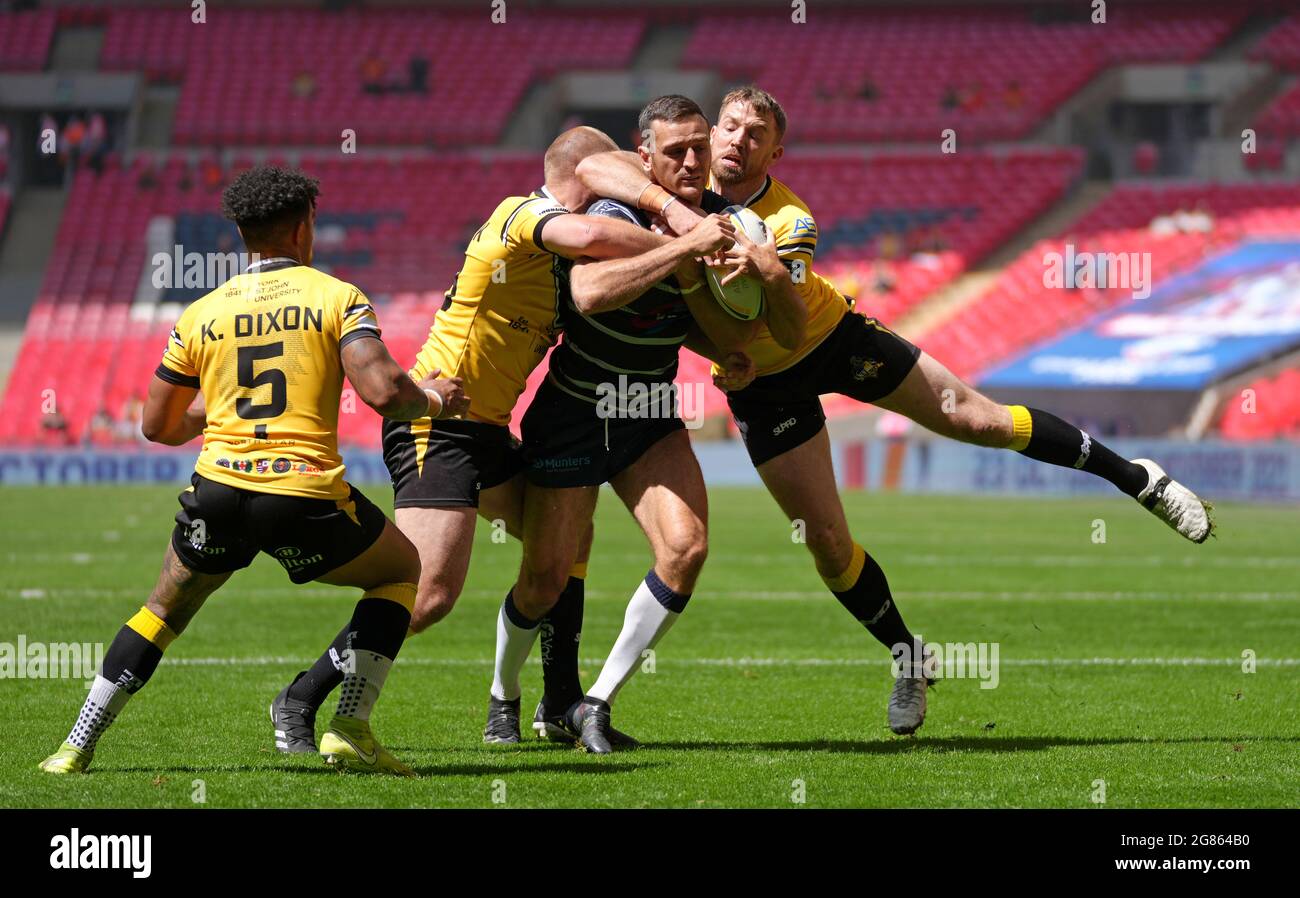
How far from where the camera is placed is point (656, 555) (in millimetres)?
6539

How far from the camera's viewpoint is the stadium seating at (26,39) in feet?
138

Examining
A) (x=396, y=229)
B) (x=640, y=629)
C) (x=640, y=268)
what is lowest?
(x=640, y=629)

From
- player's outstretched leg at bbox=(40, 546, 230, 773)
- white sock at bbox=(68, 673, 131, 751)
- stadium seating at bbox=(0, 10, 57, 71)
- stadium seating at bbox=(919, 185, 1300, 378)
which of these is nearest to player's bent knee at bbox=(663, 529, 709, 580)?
player's outstretched leg at bbox=(40, 546, 230, 773)

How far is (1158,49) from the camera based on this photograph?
41.8 metres

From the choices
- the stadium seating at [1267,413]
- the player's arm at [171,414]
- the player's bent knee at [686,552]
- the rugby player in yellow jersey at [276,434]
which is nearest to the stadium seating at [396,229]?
the stadium seating at [1267,413]

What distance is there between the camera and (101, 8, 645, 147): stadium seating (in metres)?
42.0

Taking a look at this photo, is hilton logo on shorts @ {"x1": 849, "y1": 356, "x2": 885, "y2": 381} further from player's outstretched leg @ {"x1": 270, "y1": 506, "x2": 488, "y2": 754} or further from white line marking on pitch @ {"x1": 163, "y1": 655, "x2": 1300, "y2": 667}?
white line marking on pitch @ {"x1": 163, "y1": 655, "x2": 1300, "y2": 667}

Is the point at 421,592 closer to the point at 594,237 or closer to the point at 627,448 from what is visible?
the point at 627,448

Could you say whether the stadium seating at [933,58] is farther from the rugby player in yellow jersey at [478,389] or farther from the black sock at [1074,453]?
the rugby player in yellow jersey at [478,389]

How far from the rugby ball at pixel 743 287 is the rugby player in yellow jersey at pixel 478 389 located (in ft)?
1.26

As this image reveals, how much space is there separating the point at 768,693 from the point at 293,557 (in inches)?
122

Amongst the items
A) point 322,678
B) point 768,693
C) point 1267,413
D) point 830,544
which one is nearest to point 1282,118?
point 1267,413

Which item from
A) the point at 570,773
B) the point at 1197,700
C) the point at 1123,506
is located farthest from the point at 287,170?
the point at 1123,506
